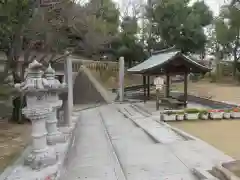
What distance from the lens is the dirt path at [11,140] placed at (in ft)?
20.2

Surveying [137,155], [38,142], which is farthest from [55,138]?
[137,155]

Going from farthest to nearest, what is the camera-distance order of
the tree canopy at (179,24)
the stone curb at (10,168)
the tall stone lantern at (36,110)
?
the tree canopy at (179,24)
the tall stone lantern at (36,110)
the stone curb at (10,168)

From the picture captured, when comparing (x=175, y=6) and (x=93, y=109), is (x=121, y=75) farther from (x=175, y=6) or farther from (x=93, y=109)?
(x=175, y=6)

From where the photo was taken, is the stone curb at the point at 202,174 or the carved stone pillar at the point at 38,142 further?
the carved stone pillar at the point at 38,142

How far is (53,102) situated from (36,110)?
70 centimetres

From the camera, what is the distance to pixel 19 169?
201 inches

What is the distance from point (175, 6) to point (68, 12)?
22836 millimetres

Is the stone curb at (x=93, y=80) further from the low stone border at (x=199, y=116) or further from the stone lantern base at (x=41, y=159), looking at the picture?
the stone lantern base at (x=41, y=159)

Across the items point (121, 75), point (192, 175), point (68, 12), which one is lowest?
point (192, 175)

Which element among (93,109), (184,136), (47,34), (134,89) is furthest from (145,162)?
(134,89)

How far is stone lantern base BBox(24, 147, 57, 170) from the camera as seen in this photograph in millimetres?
5051

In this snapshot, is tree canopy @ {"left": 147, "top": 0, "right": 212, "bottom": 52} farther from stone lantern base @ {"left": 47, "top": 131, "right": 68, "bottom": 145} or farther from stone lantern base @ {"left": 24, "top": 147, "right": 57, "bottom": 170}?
stone lantern base @ {"left": 24, "top": 147, "right": 57, "bottom": 170}

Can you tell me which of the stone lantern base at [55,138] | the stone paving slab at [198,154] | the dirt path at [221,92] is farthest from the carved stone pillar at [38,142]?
the dirt path at [221,92]

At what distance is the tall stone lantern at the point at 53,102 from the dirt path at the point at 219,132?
4193mm
